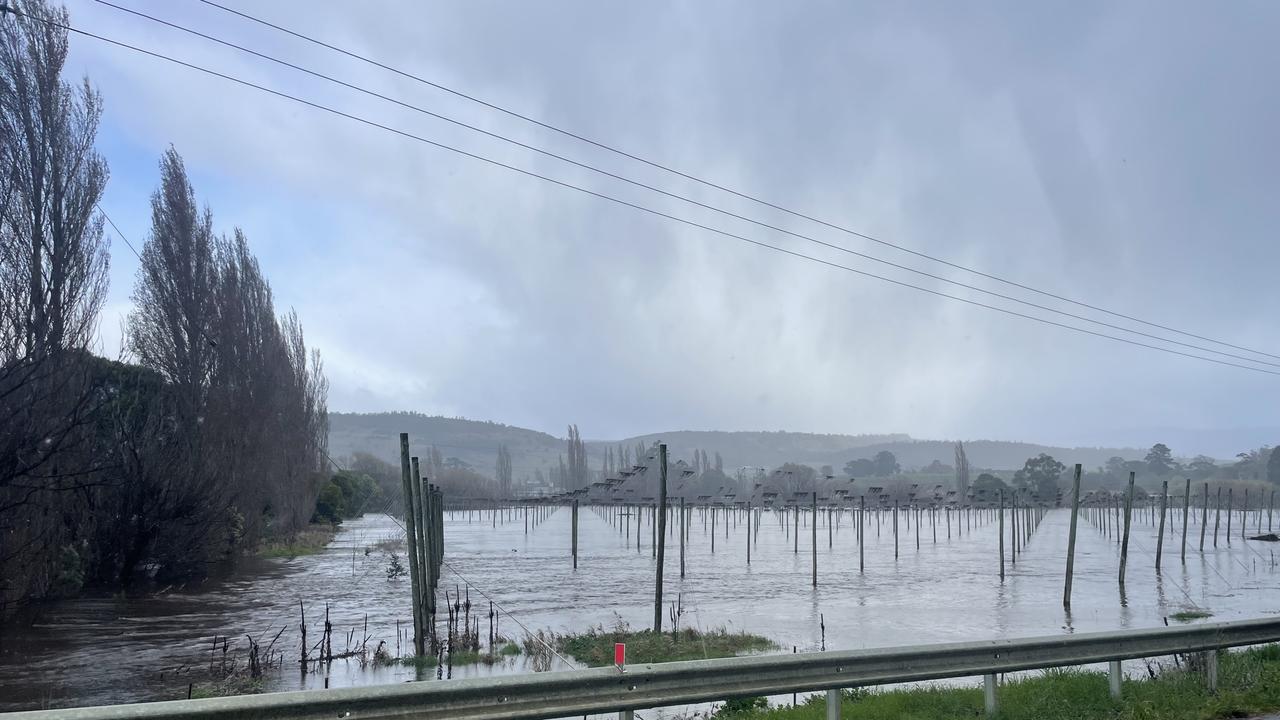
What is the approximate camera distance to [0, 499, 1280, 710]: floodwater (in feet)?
55.6

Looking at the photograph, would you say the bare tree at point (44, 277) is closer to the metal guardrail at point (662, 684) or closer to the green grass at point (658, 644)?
the green grass at point (658, 644)

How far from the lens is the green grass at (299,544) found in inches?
1842

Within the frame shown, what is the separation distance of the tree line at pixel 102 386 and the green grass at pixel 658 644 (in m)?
10.0

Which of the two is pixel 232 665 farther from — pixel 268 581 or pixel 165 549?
pixel 268 581

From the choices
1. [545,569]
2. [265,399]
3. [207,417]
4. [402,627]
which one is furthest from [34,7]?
[545,569]

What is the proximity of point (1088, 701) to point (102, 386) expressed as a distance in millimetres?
29619

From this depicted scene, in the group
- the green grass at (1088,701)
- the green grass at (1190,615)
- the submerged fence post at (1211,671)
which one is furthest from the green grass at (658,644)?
the green grass at (1190,615)

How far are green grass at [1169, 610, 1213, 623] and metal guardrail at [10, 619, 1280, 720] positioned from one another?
2030 cm

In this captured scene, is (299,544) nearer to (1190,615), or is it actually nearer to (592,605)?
(592,605)

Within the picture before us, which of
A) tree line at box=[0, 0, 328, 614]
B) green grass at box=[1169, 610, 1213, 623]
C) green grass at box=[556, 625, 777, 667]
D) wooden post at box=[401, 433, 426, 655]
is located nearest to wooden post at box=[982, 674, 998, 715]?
green grass at box=[556, 625, 777, 667]

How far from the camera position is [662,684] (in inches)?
241

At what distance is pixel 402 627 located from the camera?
74.7 ft

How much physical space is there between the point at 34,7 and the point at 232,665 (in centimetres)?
1880

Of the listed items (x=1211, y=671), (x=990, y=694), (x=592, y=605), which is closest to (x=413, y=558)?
(x=990, y=694)
